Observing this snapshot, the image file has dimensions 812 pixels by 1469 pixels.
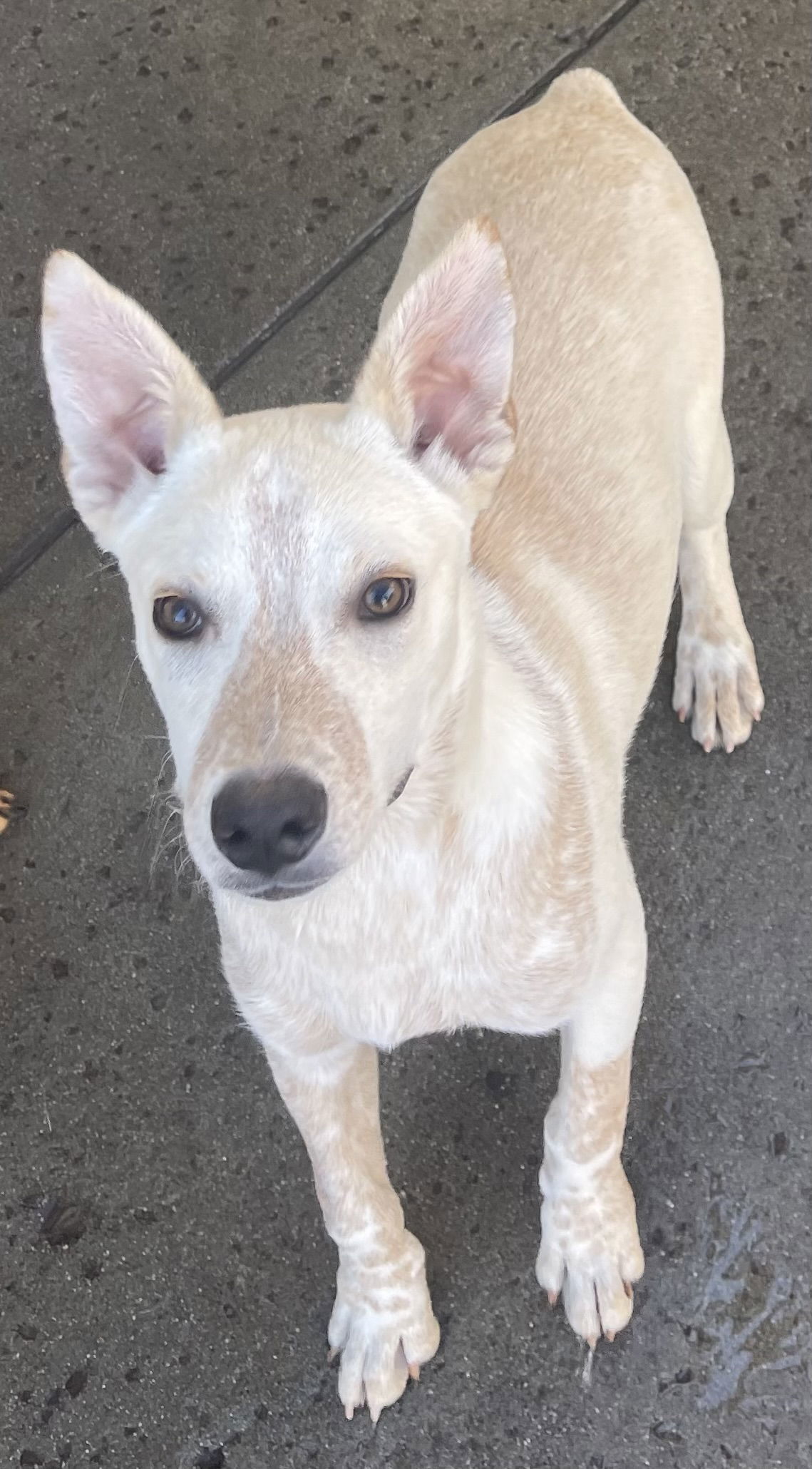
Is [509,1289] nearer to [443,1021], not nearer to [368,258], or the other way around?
[443,1021]

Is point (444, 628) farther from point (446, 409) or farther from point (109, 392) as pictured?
point (109, 392)

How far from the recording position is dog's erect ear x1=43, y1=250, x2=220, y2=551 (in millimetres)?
1489

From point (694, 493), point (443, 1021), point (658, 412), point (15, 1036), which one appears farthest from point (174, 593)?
point (15, 1036)

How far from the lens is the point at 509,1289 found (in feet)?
7.64

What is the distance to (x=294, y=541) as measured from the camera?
1406 mm

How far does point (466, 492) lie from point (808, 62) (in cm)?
259

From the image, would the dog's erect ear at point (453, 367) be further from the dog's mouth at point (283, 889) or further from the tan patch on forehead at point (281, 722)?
the dog's mouth at point (283, 889)

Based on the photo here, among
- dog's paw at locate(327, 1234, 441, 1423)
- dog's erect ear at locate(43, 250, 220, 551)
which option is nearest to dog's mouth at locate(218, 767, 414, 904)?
dog's erect ear at locate(43, 250, 220, 551)

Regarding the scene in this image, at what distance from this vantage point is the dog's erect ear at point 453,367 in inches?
58.3

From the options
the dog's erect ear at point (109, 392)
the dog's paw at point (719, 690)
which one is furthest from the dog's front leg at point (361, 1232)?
the dog's paw at point (719, 690)

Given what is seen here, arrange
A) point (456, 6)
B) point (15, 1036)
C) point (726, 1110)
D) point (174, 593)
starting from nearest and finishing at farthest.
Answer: point (174, 593), point (726, 1110), point (15, 1036), point (456, 6)

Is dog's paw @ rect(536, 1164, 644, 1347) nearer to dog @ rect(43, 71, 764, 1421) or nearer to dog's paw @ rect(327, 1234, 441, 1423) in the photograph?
dog @ rect(43, 71, 764, 1421)

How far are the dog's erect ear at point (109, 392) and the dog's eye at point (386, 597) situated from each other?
0.38m

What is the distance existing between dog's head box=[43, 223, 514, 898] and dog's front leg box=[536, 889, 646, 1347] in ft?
2.40
